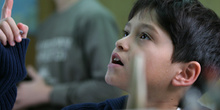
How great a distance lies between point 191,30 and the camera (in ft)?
2.51

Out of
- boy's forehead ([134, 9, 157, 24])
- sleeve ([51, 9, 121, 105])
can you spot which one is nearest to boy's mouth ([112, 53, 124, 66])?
boy's forehead ([134, 9, 157, 24])

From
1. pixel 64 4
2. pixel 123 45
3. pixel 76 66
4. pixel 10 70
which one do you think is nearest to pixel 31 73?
pixel 76 66

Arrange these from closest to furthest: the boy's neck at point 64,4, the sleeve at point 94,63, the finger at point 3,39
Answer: the finger at point 3,39
the sleeve at point 94,63
the boy's neck at point 64,4

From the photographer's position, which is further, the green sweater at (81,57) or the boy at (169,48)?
the green sweater at (81,57)

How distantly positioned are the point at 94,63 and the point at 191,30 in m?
0.62

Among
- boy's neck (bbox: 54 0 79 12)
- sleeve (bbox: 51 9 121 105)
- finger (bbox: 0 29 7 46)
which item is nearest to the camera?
finger (bbox: 0 29 7 46)

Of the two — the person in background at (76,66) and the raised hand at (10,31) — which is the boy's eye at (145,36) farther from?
the person in background at (76,66)

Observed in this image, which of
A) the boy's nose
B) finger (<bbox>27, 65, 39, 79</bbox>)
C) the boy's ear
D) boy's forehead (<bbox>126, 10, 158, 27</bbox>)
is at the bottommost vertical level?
finger (<bbox>27, 65, 39, 79</bbox>)

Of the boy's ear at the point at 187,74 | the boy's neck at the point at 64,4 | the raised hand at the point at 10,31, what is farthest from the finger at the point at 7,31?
the boy's neck at the point at 64,4

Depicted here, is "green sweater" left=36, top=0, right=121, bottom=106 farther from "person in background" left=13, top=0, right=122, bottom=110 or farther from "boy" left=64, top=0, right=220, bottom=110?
"boy" left=64, top=0, right=220, bottom=110

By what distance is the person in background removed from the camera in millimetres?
1312

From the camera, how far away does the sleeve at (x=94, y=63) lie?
1.30 m

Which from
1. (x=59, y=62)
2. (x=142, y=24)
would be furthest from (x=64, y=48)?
(x=142, y=24)

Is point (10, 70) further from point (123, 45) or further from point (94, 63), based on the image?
point (94, 63)
